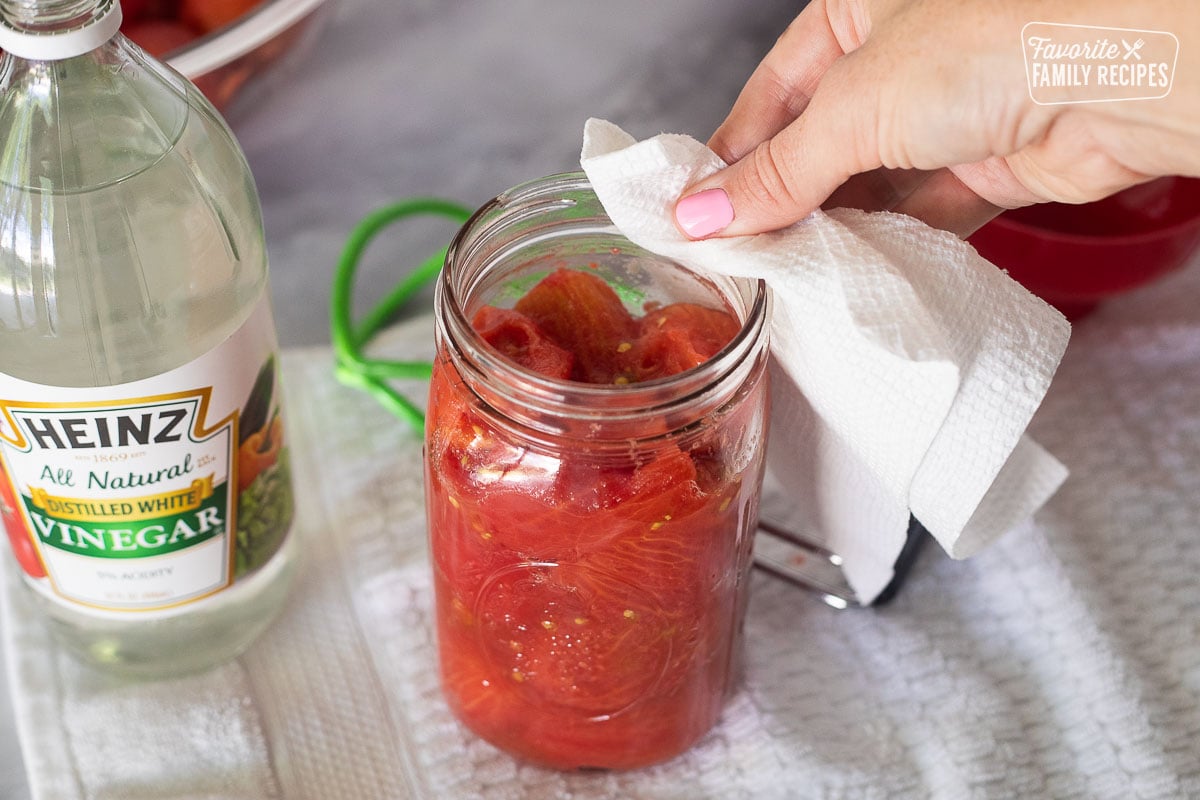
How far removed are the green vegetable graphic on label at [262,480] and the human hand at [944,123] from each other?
0.81 ft

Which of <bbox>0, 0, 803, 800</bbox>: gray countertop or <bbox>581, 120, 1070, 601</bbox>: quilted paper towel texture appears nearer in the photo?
<bbox>581, 120, 1070, 601</bbox>: quilted paper towel texture

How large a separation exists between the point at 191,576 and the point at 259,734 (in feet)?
0.32

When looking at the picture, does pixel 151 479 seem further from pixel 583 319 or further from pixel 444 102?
pixel 444 102

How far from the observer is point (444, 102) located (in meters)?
1.01

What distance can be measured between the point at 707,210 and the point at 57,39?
0.28 metres

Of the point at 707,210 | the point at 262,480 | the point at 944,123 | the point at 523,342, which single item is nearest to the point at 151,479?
the point at 262,480

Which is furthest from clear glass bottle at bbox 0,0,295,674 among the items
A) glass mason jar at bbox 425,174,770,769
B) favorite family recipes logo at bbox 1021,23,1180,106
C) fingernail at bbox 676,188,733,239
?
favorite family recipes logo at bbox 1021,23,1180,106

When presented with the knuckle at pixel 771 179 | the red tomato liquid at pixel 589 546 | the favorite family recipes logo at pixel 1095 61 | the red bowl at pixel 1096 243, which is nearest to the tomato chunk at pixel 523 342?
the red tomato liquid at pixel 589 546

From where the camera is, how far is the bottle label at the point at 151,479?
0.55 metres

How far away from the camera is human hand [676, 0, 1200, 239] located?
46cm

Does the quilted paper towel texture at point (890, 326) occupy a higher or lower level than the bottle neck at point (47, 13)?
lower

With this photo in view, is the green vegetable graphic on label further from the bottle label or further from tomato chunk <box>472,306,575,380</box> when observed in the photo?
tomato chunk <box>472,306,575,380</box>

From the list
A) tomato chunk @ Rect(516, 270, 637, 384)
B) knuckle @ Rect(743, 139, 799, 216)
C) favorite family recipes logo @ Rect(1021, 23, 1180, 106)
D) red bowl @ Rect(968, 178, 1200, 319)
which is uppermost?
favorite family recipes logo @ Rect(1021, 23, 1180, 106)

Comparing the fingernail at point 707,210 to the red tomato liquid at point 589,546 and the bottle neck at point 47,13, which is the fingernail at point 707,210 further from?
the bottle neck at point 47,13
